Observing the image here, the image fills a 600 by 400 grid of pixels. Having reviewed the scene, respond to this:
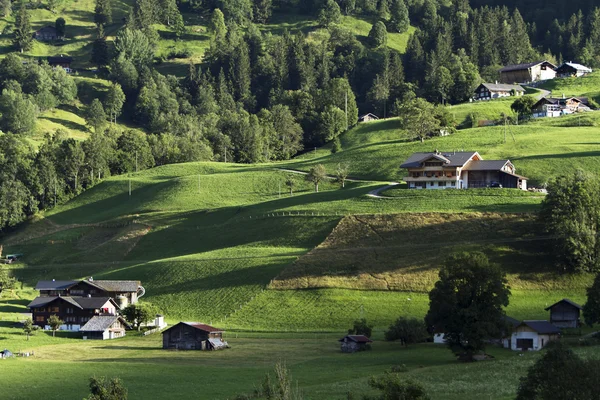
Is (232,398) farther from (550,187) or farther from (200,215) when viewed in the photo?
(200,215)

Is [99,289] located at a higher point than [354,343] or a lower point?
higher

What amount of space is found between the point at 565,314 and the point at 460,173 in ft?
152

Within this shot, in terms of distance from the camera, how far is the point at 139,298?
11050cm

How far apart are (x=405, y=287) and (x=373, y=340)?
54.3 feet

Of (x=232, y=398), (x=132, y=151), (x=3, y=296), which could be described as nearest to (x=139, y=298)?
(x=3, y=296)

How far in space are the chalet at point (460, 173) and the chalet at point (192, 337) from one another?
52954 millimetres

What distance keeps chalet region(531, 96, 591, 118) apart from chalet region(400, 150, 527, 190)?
53.7 meters

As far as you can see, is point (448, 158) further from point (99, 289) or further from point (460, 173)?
point (99, 289)

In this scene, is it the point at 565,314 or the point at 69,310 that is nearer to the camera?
the point at 565,314

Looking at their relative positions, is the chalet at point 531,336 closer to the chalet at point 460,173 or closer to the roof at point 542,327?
the roof at point 542,327

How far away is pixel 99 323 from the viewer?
100 meters

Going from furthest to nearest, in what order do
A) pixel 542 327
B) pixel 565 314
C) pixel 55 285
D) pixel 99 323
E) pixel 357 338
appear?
pixel 55 285
pixel 99 323
pixel 565 314
pixel 357 338
pixel 542 327

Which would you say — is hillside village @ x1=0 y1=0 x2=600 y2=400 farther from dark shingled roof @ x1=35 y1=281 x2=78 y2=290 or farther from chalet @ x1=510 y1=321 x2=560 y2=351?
dark shingled roof @ x1=35 y1=281 x2=78 y2=290

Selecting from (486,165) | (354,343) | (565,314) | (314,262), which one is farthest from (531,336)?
(486,165)
